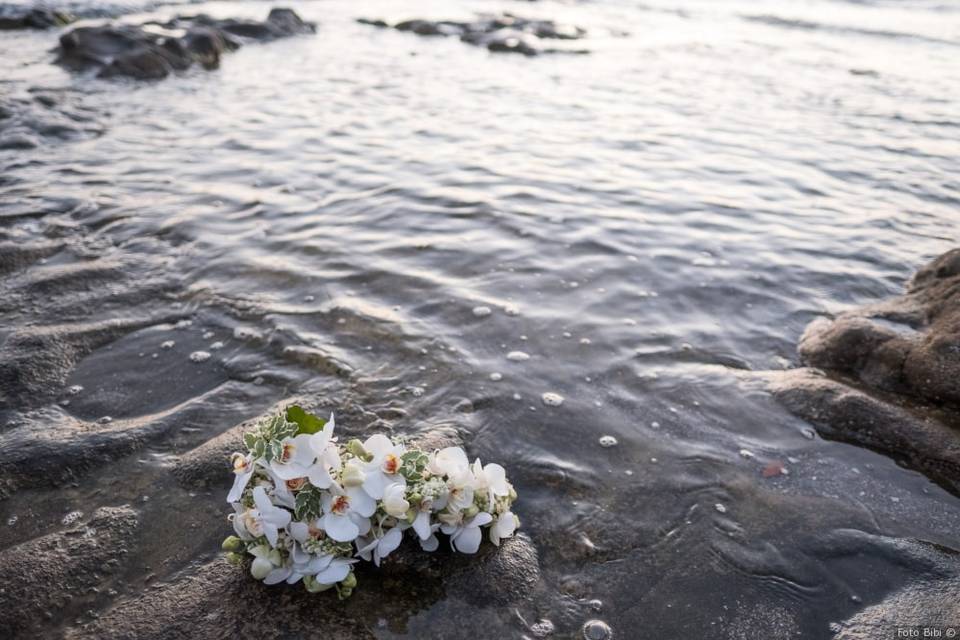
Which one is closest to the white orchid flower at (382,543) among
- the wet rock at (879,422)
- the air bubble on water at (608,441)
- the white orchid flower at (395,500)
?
the white orchid flower at (395,500)

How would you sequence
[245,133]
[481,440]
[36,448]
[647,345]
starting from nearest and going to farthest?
[36,448] → [481,440] → [647,345] → [245,133]

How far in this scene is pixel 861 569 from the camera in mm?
3125

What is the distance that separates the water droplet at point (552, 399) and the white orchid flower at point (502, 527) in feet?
4.28

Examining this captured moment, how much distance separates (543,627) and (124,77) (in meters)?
14.1

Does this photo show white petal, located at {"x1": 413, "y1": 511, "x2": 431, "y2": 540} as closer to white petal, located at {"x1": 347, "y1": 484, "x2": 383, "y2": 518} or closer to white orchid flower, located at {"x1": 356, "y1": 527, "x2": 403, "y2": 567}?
white orchid flower, located at {"x1": 356, "y1": 527, "x2": 403, "y2": 567}

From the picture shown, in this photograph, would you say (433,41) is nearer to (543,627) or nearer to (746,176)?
(746,176)

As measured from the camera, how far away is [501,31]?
1956cm

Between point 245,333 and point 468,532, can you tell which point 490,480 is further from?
point 245,333

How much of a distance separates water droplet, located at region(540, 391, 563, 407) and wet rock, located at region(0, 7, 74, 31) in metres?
20.7

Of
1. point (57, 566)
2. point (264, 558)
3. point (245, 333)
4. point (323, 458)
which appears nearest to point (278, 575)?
point (264, 558)

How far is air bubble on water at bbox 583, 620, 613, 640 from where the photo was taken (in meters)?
2.79

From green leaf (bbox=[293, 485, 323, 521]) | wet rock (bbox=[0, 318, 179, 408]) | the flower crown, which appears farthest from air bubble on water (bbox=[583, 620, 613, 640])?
wet rock (bbox=[0, 318, 179, 408])

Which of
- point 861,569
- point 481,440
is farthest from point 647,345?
point 861,569

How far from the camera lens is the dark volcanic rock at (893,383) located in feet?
12.9
